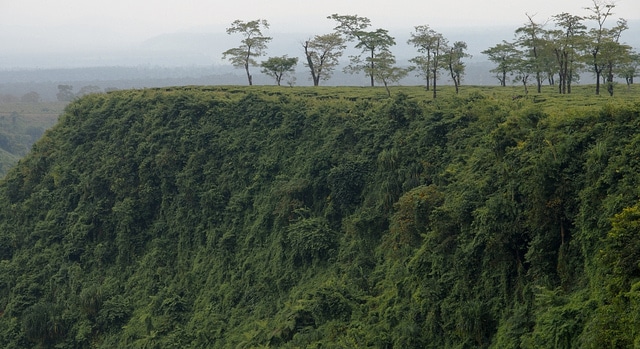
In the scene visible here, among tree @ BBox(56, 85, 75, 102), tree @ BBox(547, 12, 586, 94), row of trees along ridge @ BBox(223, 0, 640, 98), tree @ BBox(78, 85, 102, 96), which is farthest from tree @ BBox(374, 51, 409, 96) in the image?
tree @ BBox(56, 85, 75, 102)

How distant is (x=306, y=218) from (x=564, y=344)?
1159cm

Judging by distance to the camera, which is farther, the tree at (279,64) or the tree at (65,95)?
the tree at (65,95)

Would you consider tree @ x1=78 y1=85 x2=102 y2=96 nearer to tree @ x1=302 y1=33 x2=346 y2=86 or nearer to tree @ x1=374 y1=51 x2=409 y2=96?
tree @ x1=302 y1=33 x2=346 y2=86

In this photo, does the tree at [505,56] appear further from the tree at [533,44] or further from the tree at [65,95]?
the tree at [65,95]

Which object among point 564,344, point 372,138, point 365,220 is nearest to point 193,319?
point 365,220

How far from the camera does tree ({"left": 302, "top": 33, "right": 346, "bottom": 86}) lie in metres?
35.1

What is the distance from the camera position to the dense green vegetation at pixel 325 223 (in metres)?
10.7

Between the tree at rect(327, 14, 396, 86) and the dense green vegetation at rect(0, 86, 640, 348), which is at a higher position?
the tree at rect(327, 14, 396, 86)

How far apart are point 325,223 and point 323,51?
20.1 m

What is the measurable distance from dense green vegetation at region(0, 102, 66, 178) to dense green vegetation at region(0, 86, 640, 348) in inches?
1823

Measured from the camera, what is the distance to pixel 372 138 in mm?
19828

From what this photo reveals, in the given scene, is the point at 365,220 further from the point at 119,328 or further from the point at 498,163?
the point at 119,328

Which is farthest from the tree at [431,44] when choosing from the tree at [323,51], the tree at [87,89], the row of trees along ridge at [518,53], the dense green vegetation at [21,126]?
the tree at [87,89]

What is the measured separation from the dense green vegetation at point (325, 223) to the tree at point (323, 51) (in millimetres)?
7908
